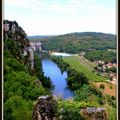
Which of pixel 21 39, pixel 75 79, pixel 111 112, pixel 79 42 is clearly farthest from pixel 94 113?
pixel 21 39

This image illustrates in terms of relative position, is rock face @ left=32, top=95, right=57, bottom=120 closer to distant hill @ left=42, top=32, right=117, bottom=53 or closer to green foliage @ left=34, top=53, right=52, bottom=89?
green foliage @ left=34, top=53, right=52, bottom=89

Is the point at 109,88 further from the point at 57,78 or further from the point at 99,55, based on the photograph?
the point at 57,78

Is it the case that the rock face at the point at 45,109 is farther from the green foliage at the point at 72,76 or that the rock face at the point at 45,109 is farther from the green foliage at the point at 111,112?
the green foliage at the point at 111,112

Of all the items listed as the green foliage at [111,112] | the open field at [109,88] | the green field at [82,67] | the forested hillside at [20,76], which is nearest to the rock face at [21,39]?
the forested hillside at [20,76]

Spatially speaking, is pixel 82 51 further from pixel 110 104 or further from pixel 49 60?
pixel 110 104

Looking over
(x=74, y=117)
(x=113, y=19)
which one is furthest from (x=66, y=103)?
(x=113, y=19)

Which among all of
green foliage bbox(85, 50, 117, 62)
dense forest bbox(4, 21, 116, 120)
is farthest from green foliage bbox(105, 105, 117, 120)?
green foliage bbox(85, 50, 117, 62)
